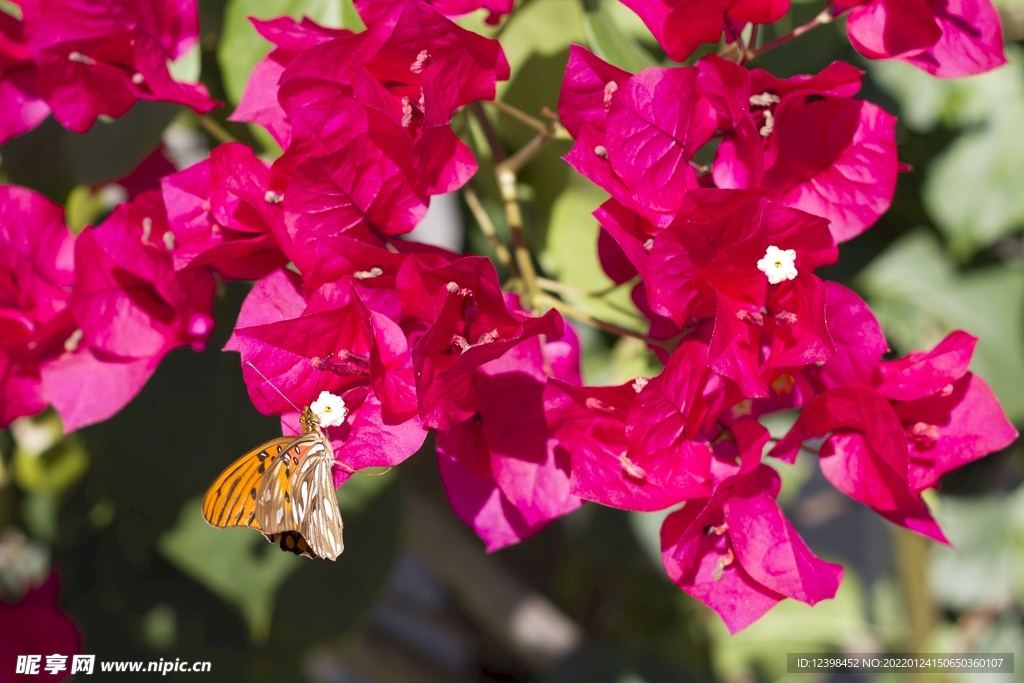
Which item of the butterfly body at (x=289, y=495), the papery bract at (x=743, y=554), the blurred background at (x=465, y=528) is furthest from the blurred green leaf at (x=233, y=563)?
the papery bract at (x=743, y=554)

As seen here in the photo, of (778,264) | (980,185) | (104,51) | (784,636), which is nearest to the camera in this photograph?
(778,264)

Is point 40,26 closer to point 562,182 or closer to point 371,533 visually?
point 562,182

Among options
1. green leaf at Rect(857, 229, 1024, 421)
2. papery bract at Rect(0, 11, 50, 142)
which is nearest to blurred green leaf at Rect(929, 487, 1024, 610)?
green leaf at Rect(857, 229, 1024, 421)

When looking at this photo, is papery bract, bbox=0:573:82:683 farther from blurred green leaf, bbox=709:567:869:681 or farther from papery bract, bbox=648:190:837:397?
blurred green leaf, bbox=709:567:869:681


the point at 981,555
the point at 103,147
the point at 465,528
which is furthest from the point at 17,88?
the point at 981,555

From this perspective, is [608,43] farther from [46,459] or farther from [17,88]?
[46,459]

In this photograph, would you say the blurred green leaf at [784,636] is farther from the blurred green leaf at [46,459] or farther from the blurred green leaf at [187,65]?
the blurred green leaf at [187,65]
